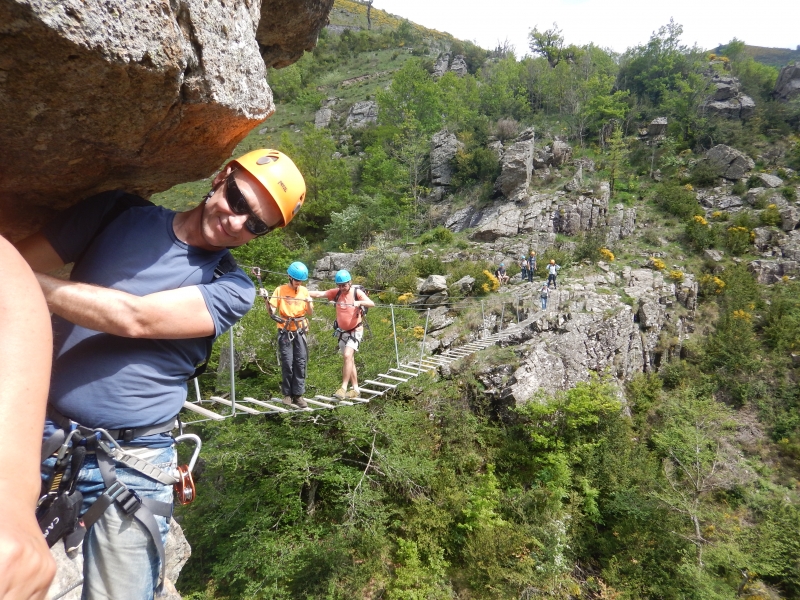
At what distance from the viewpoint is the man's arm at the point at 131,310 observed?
963 mm

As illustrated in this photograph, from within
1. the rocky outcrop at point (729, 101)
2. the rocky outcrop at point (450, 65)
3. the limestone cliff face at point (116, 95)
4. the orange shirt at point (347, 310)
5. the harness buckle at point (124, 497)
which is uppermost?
the rocky outcrop at point (450, 65)

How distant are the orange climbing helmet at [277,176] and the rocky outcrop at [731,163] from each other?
27.3m

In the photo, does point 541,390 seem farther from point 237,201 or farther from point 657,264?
point 237,201

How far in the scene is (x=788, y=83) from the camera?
25875mm

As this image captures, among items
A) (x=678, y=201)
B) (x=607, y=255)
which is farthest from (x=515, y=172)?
(x=678, y=201)

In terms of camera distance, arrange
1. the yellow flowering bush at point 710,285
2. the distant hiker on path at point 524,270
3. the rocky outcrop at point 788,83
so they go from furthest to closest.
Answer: the rocky outcrop at point 788,83, the yellow flowering bush at point 710,285, the distant hiker on path at point 524,270

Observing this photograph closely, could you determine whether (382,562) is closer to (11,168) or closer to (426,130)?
(11,168)

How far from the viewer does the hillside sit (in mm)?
8742

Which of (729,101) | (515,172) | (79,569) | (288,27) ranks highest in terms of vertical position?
(729,101)

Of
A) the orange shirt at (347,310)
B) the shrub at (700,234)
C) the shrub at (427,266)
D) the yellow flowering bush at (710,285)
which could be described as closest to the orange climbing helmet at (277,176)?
the orange shirt at (347,310)

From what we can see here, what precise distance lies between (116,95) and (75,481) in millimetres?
1137

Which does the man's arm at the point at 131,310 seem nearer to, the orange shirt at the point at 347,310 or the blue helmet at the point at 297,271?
the blue helmet at the point at 297,271

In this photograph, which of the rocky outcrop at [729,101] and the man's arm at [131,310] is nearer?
the man's arm at [131,310]

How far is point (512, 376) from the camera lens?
10750mm
